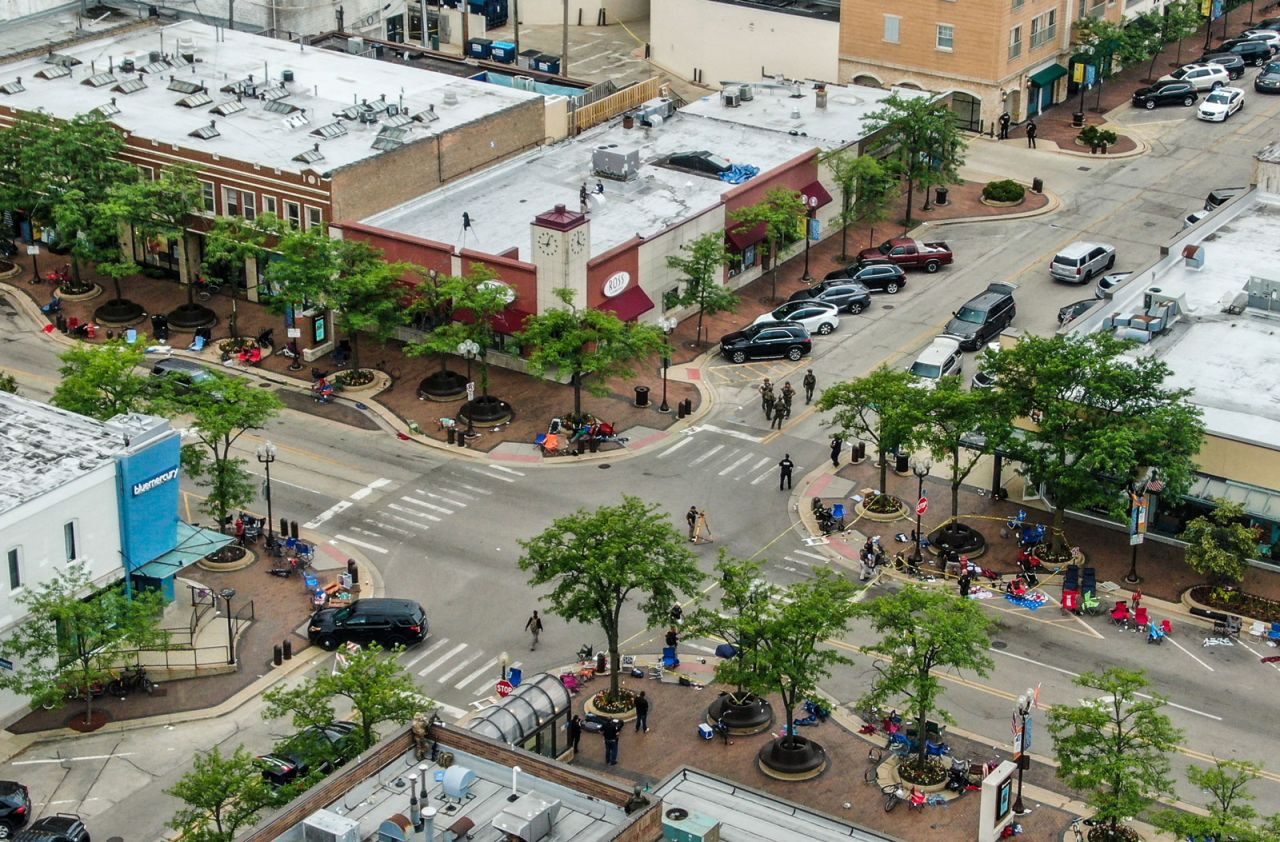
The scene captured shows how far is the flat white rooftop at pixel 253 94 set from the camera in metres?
103

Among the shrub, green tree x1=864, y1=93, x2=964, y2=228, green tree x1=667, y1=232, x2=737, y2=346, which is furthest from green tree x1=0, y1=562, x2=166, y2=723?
the shrub

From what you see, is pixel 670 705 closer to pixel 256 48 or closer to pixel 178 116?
pixel 178 116

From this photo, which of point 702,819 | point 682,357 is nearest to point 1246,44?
point 682,357

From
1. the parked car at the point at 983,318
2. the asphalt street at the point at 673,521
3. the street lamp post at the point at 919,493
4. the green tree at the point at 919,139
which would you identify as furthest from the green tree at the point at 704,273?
the green tree at the point at 919,139

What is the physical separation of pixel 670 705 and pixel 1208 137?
71.6 m

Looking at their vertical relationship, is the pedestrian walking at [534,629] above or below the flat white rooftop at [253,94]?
below

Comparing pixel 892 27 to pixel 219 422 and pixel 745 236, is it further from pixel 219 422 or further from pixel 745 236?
pixel 219 422

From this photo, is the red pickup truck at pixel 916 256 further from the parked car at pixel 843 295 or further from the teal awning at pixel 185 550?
the teal awning at pixel 185 550

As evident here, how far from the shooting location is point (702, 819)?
48812 mm

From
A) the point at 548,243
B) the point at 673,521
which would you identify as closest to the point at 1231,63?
the point at 548,243

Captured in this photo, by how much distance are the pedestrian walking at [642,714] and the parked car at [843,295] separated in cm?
3690

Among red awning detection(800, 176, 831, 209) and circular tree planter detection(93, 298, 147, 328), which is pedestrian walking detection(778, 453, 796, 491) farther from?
circular tree planter detection(93, 298, 147, 328)

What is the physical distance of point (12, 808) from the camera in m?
62.2

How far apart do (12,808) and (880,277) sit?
55.9 metres
